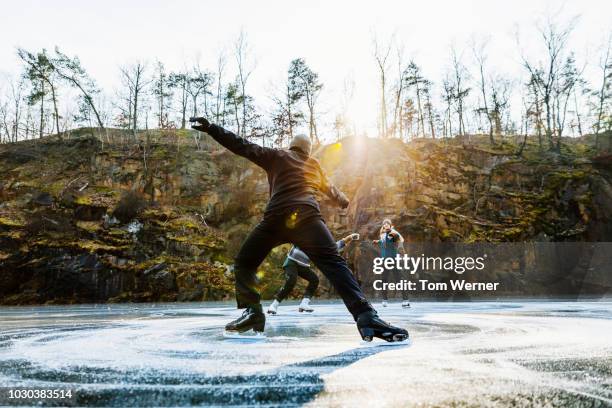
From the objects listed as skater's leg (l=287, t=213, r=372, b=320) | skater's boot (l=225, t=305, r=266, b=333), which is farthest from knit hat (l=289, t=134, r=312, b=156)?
skater's boot (l=225, t=305, r=266, b=333)

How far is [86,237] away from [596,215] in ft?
87.8

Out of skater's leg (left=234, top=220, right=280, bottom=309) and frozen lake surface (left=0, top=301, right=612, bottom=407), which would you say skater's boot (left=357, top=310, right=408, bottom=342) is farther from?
skater's leg (left=234, top=220, right=280, bottom=309)

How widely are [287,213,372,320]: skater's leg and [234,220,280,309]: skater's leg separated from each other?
0.76 feet

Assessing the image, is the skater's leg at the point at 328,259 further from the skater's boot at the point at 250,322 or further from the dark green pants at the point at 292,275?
the dark green pants at the point at 292,275

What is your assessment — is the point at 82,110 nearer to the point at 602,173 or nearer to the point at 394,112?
the point at 394,112

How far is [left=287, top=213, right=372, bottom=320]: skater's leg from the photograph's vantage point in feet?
10.6

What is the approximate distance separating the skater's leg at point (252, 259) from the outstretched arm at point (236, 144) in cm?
56

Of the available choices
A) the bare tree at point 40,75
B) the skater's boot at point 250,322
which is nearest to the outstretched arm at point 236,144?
the skater's boot at point 250,322

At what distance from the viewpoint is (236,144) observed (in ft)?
11.2

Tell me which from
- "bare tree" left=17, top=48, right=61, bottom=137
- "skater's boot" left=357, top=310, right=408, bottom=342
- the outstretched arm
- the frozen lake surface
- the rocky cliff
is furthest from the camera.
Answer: "bare tree" left=17, top=48, right=61, bottom=137

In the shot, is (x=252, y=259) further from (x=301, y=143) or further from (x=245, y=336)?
(x=301, y=143)

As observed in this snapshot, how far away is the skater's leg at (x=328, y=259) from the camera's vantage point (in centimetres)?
322

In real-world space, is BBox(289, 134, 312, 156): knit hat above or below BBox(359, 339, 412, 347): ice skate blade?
above

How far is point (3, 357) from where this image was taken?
9.23ft
